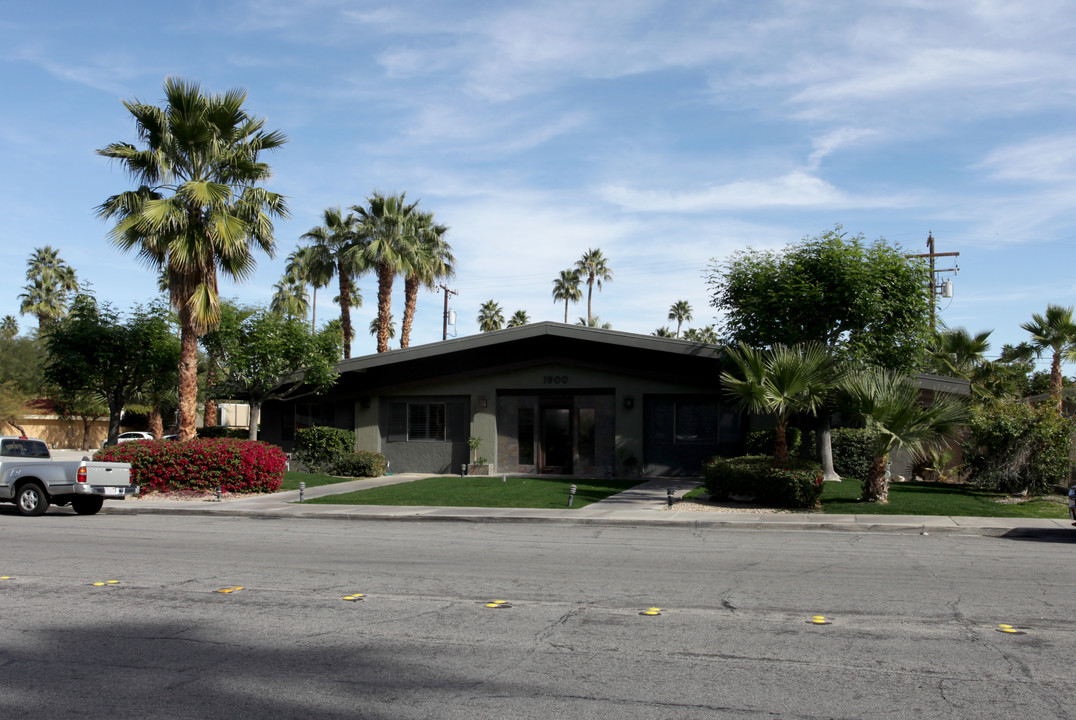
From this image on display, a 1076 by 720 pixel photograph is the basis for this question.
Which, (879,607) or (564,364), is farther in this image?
(564,364)

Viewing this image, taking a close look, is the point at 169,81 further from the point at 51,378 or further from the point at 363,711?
the point at 363,711

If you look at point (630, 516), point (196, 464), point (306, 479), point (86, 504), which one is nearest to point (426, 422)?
point (306, 479)

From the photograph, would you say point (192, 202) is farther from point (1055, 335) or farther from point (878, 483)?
point (1055, 335)

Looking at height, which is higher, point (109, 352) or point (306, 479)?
point (109, 352)

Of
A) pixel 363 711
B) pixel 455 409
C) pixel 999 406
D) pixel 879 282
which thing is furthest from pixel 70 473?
pixel 999 406

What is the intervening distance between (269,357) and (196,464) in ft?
15.0

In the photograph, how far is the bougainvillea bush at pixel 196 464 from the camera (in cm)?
2094

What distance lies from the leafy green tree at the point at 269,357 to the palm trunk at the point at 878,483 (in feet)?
49.1

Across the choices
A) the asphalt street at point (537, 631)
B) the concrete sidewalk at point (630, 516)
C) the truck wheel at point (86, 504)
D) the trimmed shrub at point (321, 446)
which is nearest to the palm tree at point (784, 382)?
the concrete sidewalk at point (630, 516)

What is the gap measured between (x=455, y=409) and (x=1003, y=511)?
15.9m

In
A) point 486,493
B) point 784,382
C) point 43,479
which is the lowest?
point 486,493

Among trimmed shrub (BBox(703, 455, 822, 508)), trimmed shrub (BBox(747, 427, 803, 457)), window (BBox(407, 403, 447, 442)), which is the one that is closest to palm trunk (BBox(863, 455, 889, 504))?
trimmed shrub (BBox(703, 455, 822, 508))

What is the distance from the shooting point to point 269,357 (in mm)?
24656

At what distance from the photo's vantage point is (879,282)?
20125 mm
